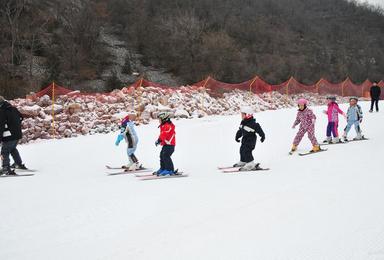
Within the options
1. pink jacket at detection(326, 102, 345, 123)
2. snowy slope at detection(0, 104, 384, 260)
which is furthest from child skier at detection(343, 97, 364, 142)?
snowy slope at detection(0, 104, 384, 260)

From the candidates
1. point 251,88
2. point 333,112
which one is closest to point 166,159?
point 333,112

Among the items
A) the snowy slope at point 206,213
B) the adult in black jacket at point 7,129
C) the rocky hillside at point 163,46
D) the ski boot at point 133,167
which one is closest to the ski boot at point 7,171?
the adult in black jacket at point 7,129

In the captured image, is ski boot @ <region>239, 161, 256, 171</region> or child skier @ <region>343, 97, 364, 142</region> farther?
child skier @ <region>343, 97, 364, 142</region>

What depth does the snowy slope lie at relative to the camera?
15.6 ft

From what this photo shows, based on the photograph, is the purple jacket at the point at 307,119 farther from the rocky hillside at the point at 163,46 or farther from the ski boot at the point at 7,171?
the rocky hillside at the point at 163,46

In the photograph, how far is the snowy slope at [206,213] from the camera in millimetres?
4754

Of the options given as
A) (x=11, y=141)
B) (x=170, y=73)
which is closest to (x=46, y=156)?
(x=11, y=141)

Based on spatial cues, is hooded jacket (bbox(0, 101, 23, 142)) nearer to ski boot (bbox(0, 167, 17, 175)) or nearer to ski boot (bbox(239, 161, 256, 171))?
ski boot (bbox(0, 167, 17, 175))

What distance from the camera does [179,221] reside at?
232 inches

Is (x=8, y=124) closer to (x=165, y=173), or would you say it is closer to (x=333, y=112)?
(x=165, y=173)

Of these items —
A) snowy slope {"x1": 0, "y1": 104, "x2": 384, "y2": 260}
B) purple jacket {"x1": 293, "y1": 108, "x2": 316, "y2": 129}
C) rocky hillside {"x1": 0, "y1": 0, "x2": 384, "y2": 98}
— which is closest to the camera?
snowy slope {"x1": 0, "y1": 104, "x2": 384, "y2": 260}

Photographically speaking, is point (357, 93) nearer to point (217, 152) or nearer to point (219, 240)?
point (217, 152)

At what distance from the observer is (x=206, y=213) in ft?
20.3

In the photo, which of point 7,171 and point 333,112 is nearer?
point 7,171
